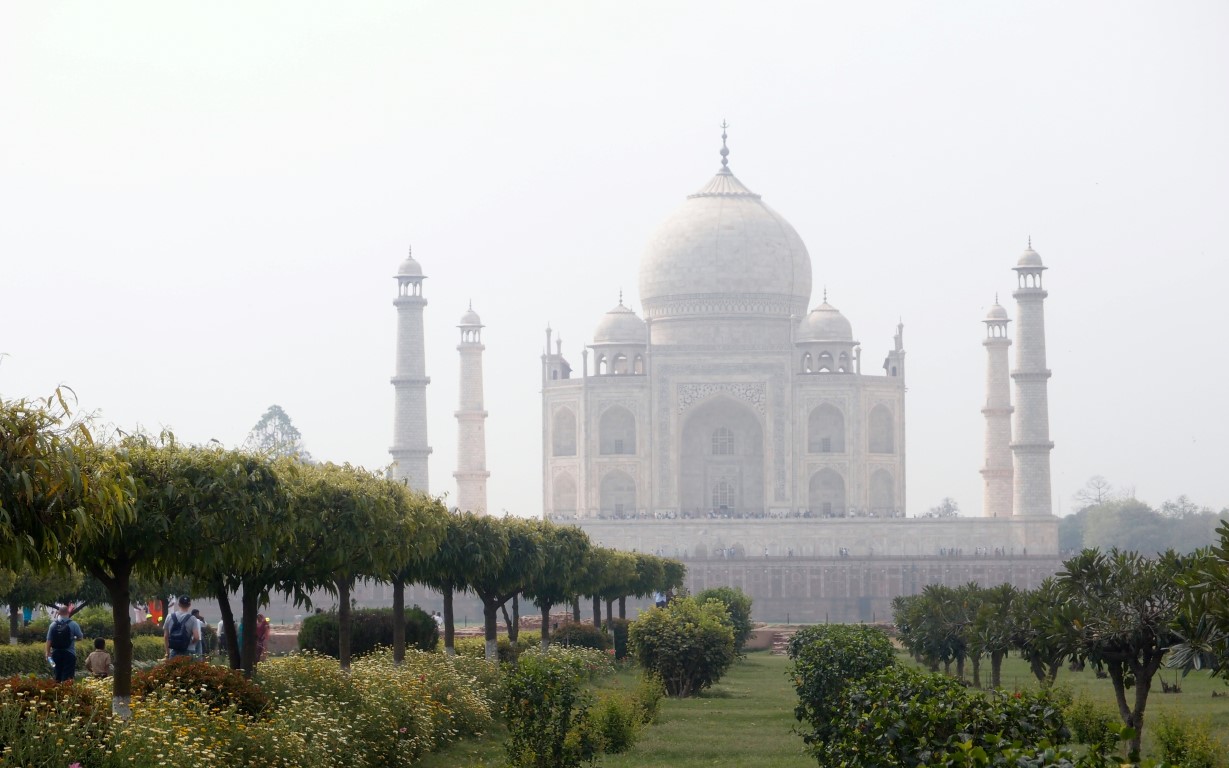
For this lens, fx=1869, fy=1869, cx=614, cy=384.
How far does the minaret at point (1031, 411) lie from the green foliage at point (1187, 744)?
4379cm

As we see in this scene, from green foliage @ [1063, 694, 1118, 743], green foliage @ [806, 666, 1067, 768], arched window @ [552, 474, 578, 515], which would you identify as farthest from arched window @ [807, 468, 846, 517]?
green foliage @ [806, 666, 1067, 768]

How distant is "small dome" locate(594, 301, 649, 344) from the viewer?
2379 inches

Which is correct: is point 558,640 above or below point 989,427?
below

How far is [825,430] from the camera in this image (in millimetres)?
59406

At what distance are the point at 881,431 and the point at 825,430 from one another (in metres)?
1.86

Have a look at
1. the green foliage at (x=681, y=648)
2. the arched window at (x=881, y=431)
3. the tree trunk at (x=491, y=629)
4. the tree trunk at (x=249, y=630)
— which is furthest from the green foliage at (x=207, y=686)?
the arched window at (x=881, y=431)

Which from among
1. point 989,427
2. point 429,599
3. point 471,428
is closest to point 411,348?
point 471,428

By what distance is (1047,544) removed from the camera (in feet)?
184

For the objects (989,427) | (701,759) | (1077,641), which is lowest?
(701,759)

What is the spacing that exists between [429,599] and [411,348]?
8.59 meters

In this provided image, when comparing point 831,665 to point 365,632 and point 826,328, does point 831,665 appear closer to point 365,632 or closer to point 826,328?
point 365,632

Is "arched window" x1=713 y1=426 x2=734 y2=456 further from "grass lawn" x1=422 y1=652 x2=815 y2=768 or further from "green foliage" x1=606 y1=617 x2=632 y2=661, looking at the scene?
"grass lawn" x1=422 y1=652 x2=815 y2=768

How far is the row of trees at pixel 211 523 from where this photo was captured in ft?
27.0

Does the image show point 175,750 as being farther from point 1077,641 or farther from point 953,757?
point 1077,641
